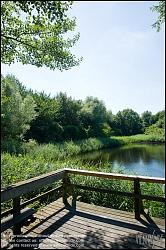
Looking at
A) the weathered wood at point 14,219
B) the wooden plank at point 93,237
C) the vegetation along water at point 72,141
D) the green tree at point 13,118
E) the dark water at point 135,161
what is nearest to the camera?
the wooden plank at point 93,237

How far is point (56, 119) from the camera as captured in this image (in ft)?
107

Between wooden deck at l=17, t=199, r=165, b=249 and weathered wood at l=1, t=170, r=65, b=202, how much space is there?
0.74 meters

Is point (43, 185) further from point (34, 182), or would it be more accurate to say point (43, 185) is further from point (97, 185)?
point (97, 185)

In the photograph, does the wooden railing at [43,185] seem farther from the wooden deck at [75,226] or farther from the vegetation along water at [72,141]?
the vegetation along water at [72,141]

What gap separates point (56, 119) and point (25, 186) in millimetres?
28681

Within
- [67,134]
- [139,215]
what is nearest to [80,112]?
[67,134]

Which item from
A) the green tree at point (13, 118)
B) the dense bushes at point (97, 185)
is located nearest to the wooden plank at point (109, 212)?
the dense bushes at point (97, 185)

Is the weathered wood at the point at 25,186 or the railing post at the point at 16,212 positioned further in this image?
the railing post at the point at 16,212

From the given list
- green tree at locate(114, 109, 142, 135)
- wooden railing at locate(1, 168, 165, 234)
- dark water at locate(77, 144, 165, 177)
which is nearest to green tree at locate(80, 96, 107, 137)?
green tree at locate(114, 109, 142, 135)

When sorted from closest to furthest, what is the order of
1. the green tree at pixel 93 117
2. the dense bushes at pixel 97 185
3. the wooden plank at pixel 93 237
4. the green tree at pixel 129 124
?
the wooden plank at pixel 93 237 → the dense bushes at pixel 97 185 → the green tree at pixel 129 124 → the green tree at pixel 93 117

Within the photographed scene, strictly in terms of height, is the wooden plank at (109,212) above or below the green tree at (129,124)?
below

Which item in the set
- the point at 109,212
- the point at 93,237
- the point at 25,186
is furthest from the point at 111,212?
the point at 25,186

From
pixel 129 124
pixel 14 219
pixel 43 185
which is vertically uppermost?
pixel 129 124

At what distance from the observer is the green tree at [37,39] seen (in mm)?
4449
